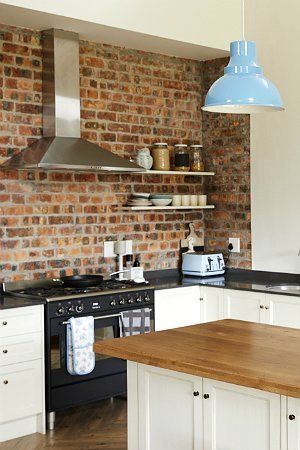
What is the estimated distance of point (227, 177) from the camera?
6.74 m

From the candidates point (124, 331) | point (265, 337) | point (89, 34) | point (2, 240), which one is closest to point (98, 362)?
point (124, 331)

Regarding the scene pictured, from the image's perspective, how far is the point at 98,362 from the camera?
5.39 m

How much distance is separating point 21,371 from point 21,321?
0.33m

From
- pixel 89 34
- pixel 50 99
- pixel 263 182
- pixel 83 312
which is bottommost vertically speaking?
pixel 83 312

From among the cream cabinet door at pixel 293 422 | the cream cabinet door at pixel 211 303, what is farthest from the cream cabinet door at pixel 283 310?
the cream cabinet door at pixel 293 422

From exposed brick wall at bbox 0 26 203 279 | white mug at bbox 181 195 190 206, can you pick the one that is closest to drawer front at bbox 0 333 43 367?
exposed brick wall at bbox 0 26 203 279

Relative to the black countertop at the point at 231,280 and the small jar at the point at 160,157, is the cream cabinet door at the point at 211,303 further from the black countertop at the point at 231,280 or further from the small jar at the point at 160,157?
the small jar at the point at 160,157

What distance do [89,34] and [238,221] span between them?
207 cm

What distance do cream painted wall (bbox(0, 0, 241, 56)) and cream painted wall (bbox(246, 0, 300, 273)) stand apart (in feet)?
0.91

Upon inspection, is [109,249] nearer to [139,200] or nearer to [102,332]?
[139,200]

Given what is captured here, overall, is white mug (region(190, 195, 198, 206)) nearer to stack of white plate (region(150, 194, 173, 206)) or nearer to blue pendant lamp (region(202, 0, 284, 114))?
stack of white plate (region(150, 194, 173, 206))

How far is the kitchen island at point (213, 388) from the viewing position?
3104mm

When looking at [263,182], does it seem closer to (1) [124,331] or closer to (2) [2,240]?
(1) [124,331]

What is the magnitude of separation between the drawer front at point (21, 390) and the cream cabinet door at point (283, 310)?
1.71m
